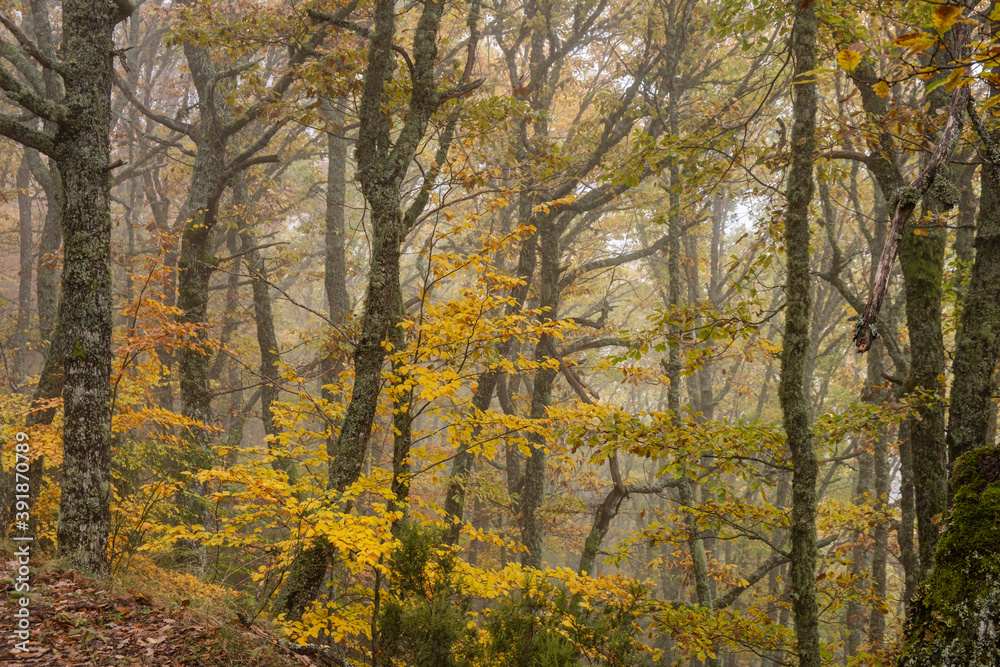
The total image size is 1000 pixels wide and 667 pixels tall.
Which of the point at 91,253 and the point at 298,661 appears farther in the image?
the point at 91,253

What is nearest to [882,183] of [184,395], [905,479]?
[905,479]

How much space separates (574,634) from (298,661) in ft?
8.69

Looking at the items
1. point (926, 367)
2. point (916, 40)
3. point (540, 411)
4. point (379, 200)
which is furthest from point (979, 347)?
point (540, 411)

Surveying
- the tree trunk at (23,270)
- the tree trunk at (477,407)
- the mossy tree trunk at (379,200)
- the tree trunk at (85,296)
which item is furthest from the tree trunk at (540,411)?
the tree trunk at (23,270)

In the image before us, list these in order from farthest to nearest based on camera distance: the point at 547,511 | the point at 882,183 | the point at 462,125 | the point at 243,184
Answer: the point at 243,184 → the point at 547,511 → the point at 462,125 → the point at 882,183

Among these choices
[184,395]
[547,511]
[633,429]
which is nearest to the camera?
[633,429]

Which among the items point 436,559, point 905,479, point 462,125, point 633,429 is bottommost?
point 436,559

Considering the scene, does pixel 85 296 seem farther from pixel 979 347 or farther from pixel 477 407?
pixel 979 347

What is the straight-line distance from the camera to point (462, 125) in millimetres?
8039

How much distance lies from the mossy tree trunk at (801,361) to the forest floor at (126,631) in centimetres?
422

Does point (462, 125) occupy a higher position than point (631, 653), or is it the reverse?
point (462, 125)

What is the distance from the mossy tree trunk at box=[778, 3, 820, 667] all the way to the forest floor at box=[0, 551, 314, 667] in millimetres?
4224

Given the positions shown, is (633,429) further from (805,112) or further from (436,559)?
(805,112)

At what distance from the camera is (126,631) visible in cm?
413
